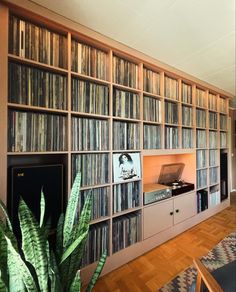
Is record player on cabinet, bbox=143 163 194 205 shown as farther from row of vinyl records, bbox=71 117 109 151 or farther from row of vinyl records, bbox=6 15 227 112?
row of vinyl records, bbox=6 15 227 112

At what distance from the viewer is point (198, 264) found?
93cm

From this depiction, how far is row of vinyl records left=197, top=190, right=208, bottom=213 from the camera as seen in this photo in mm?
2641

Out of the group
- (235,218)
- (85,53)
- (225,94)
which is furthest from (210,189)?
(85,53)

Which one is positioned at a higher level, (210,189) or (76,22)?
(76,22)

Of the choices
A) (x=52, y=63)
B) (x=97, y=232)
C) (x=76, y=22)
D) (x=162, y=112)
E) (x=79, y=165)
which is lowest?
(x=97, y=232)

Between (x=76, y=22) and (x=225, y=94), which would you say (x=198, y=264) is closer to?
(x=76, y=22)

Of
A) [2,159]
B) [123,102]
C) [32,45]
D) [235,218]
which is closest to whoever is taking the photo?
[2,159]

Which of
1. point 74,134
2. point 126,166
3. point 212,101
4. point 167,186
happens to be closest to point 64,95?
point 74,134

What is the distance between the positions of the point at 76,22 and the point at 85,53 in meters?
0.23

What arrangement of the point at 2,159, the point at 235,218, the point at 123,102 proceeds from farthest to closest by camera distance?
the point at 235,218
the point at 123,102
the point at 2,159

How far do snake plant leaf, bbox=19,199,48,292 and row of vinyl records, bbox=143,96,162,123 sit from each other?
1.52 metres

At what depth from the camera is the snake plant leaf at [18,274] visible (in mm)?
742

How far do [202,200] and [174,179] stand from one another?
55 centimetres

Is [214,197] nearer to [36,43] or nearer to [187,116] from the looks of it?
[187,116]
